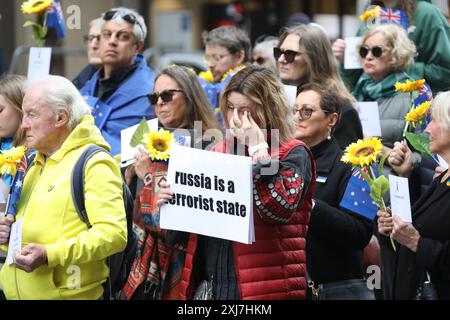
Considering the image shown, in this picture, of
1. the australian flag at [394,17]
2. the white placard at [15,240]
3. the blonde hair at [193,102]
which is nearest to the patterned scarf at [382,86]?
the australian flag at [394,17]

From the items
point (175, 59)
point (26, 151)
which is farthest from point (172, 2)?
point (26, 151)

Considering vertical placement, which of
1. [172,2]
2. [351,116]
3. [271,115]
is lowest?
[172,2]

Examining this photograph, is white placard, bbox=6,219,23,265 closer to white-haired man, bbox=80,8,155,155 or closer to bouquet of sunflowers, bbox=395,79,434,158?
white-haired man, bbox=80,8,155,155

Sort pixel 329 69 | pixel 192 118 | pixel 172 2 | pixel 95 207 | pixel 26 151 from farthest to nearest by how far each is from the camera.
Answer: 1. pixel 172 2
2. pixel 329 69
3. pixel 192 118
4. pixel 26 151
5. pixel 95 207

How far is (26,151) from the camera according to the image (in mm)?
5512

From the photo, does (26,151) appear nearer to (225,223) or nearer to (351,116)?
(225,223)

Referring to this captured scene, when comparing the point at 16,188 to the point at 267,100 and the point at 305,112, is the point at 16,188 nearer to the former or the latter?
the point at 267,100

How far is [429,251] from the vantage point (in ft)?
16.5

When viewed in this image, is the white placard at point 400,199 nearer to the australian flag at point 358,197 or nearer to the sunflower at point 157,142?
the australian flag at point 358,197

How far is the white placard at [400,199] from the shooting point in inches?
205

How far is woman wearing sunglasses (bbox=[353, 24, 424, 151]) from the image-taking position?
6711 mm

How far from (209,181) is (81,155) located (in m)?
0.65

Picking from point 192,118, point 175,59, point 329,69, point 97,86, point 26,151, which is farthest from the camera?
point 175,59

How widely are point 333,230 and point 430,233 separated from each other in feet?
1.83
